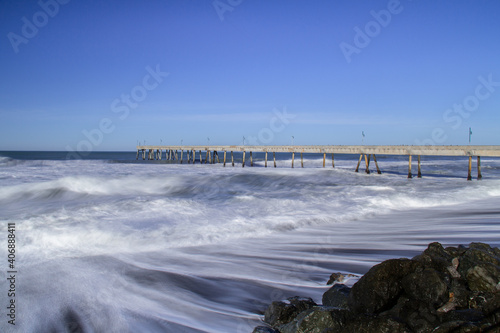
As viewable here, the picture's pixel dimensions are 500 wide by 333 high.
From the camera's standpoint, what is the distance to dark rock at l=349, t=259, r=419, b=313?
3.78m

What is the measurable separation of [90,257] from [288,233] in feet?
15.9

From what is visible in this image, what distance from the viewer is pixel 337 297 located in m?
4.36

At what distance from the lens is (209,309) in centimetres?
484

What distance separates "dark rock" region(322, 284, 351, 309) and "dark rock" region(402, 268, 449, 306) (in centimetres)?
70

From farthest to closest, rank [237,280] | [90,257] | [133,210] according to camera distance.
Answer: [133,210] < [90,257] < [237,280]

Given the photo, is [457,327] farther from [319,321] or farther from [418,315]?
[319,321]

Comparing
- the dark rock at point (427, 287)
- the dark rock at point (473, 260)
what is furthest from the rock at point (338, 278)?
the dark rock at point (473, 260)

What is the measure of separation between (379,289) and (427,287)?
1.60 ft

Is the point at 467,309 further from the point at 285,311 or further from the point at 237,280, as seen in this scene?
the point at 237,280

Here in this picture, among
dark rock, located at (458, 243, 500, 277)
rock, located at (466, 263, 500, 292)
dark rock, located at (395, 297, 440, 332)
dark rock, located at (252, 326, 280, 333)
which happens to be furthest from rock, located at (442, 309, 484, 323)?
dark rock, located at (252, 326, 280, 333)

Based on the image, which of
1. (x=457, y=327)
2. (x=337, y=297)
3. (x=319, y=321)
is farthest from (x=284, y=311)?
(x=457, y=327)

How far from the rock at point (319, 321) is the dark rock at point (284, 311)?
328 millimetres

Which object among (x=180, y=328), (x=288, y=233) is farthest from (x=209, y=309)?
(x=288, y=233)

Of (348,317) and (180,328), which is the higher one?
(348,317)
